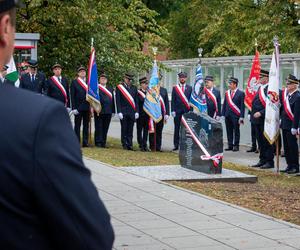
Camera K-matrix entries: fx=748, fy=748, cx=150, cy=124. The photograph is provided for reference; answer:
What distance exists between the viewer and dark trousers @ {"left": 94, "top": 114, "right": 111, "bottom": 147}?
2045cm

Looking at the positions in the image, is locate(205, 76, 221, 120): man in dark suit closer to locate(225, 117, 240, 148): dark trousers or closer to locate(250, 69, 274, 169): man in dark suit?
locate(225, 117, 240, 148): dark trousers

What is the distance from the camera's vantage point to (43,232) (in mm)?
1875

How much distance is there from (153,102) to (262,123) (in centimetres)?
398

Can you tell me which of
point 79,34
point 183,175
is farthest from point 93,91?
point 183,175

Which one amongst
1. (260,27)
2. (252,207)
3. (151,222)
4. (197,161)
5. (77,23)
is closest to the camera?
(151,222)

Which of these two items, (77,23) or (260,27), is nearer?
(77,23)

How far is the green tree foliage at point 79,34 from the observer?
2342cm

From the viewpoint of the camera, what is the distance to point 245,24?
31453 mm

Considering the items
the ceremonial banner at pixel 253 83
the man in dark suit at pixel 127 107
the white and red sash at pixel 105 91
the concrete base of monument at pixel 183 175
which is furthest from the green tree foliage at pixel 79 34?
the concrete base of monument at pixel 183 175

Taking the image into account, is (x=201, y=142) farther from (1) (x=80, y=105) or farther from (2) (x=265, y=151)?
(1) (x=80, y=105)

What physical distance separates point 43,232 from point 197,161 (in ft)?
40.0

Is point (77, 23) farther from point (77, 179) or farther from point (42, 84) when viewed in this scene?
A: point (77, 179)

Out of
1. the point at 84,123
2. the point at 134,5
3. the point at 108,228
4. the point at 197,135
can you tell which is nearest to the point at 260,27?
the point at 134,5

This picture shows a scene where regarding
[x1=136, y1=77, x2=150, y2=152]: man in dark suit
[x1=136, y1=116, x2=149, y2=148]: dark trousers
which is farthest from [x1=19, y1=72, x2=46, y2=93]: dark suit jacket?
[x1=136, y1=116, x2=149, y2=148]: dark trousers
